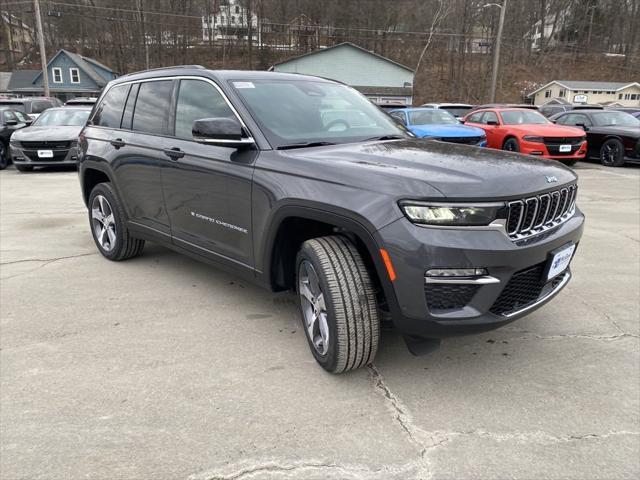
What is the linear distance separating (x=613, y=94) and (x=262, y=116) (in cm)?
6259

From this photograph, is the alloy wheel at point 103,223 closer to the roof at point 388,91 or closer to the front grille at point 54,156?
the front grille at point 54,156

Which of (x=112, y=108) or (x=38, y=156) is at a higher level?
(x=112, y=108)

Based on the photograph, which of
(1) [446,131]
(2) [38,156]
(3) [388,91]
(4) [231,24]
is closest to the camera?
(1) [446,131]

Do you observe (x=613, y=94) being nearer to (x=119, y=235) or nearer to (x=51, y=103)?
(x=51, y=103)

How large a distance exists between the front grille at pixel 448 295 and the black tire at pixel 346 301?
383 mm

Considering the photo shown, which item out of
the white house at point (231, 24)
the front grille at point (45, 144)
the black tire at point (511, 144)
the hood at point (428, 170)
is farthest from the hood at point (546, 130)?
the white house at point (231, 24)

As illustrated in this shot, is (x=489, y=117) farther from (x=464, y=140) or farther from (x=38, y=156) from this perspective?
(x=38, y=156)

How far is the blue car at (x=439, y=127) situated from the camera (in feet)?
37.5

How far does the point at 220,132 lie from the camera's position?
3.10 meters

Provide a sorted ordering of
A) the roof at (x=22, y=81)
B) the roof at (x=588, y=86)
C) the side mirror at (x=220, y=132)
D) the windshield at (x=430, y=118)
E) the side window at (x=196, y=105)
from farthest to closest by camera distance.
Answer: the roof at (x=588, y=86), the roof at (x=22, y=81), the windshield at (x=430, y=118), the side window at (x=196, y=105), the side mirror at (x=220, y=132)

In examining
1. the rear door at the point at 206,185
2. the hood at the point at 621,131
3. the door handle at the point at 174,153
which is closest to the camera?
the rear door at the point at 206,185

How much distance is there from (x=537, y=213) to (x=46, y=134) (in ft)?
41.4

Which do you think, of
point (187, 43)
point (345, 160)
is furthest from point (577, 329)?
point (187, 43)

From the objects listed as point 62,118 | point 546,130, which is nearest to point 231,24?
point 62,118
